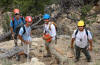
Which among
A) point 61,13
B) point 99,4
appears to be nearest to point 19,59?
point 61,13

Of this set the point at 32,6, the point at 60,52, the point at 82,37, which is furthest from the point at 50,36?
the point at 32,6

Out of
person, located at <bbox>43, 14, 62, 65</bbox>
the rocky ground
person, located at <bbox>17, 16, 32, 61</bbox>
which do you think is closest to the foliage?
the rocky ground

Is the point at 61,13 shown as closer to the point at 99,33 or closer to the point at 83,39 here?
the point at 99,33

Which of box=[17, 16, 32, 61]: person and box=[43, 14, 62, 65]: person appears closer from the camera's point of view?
box=[17, 16, 32, 61]: person

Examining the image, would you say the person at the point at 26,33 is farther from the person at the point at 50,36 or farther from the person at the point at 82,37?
the person at the point at 82,37

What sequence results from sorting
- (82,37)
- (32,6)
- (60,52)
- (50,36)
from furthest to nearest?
(32,6) → (60,52) → (50,36) → (82,37)

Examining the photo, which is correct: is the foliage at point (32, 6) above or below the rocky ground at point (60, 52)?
above

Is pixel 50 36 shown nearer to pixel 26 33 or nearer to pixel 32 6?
pixel 26 33

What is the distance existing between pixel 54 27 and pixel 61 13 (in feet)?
19.4

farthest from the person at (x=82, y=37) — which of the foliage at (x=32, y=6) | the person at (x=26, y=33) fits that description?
the foliage at (x=32, y=6)

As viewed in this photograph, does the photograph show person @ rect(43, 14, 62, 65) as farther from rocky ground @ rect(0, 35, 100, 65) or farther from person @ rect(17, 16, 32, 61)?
person @ rect(17, 16, 32, 61)

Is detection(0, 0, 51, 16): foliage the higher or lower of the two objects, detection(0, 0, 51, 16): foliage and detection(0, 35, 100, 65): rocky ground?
the higher

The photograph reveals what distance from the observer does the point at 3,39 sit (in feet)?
33.6

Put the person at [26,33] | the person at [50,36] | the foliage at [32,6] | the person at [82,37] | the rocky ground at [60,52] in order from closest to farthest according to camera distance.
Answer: the person at [82,37] → the person at [26,33] → the person at [50,36] → the rocky ground at [60,52] → the foliage at [32,6]
